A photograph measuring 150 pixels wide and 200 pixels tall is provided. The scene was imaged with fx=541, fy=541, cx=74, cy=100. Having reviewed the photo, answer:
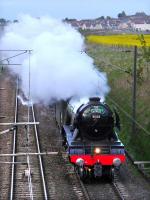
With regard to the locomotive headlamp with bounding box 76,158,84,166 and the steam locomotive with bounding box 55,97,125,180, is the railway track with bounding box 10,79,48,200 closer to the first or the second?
the locomotive headlamp with bounding box 76,158,84,166

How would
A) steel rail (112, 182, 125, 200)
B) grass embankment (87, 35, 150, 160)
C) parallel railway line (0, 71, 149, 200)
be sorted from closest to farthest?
steel rail (112, 182, 125, 200)
parallel railway line (0, 71, 149, 200)
grass embankment (87, 35, 150, 160)

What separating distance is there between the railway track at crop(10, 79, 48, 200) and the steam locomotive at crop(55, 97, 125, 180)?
146cm

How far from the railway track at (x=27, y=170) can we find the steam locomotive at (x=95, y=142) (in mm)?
1460

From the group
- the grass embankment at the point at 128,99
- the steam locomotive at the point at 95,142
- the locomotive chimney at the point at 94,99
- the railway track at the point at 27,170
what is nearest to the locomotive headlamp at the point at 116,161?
the steam locomotive at the point at 95,142

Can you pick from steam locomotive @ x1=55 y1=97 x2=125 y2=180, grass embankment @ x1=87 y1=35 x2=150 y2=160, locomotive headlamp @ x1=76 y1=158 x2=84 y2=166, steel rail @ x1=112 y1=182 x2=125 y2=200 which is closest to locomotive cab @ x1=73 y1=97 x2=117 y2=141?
steam locomotive @ x1=55 y1=97 x2=125 y2=180

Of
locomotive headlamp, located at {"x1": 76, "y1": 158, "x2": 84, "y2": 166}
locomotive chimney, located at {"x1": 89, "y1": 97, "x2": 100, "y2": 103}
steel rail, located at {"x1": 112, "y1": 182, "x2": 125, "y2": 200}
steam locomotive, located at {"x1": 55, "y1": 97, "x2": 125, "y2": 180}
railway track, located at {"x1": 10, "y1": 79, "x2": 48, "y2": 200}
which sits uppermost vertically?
locomotive chimney, located at {"x1": 89, "y1": 97, "x2": 100, "y2": 103}

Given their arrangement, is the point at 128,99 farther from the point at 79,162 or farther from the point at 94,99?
the point at 79,162

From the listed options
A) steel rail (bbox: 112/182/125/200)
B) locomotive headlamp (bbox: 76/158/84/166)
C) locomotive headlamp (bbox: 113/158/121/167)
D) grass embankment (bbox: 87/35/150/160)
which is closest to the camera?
steel rail (bbox: 112/182/125/200)

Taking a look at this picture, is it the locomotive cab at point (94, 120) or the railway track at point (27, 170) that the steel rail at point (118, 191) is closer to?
the locomotive cab at point (94, 120)

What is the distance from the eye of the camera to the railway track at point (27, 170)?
16.2 meters

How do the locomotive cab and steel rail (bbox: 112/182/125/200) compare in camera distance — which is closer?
steel rail (bbox: 112/182/125/200)

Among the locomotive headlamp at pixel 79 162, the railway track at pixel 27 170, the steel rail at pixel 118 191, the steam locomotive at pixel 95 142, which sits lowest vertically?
the steel rail at pixel 118 191

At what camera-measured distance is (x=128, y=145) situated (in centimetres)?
2250

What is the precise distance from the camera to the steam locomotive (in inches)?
668
